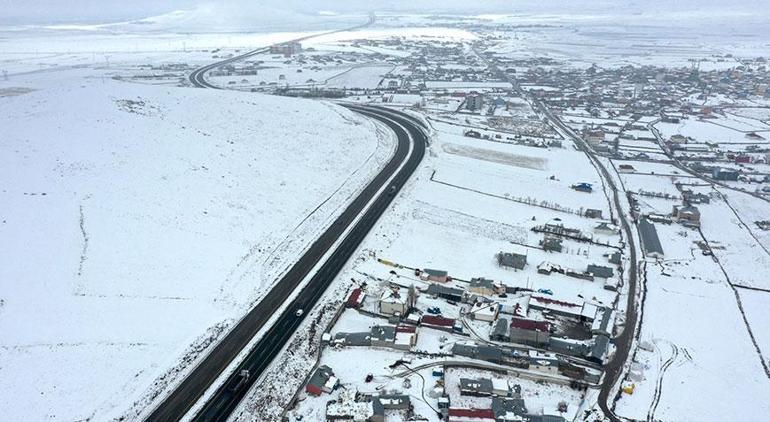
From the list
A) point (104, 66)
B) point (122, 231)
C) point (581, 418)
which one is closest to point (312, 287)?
point (122, 231)

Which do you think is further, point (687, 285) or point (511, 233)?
point (511, 233)

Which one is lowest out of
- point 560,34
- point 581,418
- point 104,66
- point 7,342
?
point 581,418

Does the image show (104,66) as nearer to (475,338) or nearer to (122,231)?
(122,231)

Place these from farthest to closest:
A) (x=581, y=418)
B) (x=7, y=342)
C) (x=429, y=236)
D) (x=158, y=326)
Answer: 1. (x=429, y=236)
2. (x=158, y=326)
3. (x=7, y=342)
4. (x=581, y=418)

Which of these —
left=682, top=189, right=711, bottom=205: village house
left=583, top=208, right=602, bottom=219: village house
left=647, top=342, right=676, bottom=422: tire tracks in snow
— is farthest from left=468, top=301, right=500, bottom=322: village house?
left=682, top=189, right=711, bottom=205: village house

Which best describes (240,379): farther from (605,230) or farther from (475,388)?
(605,230)

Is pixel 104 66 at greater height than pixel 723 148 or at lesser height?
greater

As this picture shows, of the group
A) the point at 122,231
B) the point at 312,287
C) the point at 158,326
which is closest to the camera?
the point at 158,326
